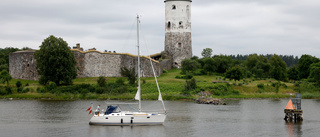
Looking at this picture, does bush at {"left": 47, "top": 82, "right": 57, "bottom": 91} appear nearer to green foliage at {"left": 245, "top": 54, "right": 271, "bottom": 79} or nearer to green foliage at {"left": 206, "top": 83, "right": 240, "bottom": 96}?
green foliage at {"left": 206, "top": 83, "right": 240, "bottom": 96}

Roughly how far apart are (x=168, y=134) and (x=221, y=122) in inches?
242

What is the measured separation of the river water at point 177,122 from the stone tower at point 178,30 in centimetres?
2665

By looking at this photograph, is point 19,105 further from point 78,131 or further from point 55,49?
point 78,131

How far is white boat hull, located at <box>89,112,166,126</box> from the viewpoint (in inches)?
1110

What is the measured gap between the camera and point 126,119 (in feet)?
92.6

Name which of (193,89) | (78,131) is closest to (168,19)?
(193,89)

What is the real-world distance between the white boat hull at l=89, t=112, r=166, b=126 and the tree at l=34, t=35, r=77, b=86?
75.8 feet

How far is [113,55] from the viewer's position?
57.5 m

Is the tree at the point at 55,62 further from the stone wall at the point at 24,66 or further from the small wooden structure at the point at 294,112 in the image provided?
the small wooden structure at the point at 294,112

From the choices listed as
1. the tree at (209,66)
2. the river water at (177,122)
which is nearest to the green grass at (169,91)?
the river water at (177,122)

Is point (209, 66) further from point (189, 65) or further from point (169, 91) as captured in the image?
point (169, 91)

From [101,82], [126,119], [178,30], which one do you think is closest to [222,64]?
[178,30]

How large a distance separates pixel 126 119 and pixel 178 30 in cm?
4088

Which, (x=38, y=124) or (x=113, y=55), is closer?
(x=38, y=124)
